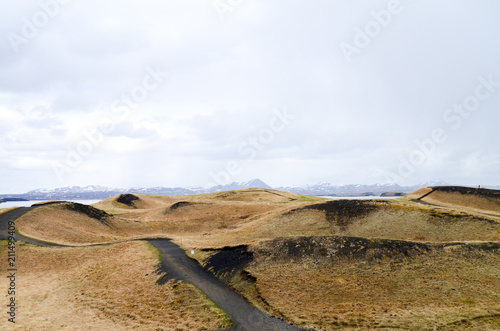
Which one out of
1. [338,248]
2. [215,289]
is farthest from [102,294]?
[338,248]

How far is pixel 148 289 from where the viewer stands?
76.5ft

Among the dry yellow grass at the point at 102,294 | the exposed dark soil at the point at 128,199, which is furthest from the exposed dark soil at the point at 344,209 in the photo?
the exposed dark soil at the point at 128,199

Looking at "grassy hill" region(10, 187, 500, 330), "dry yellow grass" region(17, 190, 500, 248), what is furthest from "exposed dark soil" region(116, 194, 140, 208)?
"grassy hill" region(10, 187, 500, 330)

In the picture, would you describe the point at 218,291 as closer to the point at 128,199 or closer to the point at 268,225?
the point at 268,225

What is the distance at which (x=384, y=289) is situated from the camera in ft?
68.7

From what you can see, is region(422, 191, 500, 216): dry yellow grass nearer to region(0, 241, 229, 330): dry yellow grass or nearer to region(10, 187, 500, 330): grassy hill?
region(10, 187, 500, 330): grassy hill

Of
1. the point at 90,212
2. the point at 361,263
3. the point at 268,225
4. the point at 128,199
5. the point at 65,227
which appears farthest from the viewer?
the point at 128,199

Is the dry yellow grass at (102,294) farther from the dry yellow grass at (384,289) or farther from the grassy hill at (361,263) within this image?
Answer: the dry yellow grass at (384,289)

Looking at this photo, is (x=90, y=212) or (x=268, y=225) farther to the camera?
(x=90, y=212)

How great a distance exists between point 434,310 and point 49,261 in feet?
120

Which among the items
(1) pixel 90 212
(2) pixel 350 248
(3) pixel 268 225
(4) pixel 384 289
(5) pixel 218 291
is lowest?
(5) pixel 218 291

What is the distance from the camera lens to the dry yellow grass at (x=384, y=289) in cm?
1736

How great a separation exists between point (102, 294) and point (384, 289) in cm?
2215

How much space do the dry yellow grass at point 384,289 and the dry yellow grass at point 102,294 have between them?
5.86m
